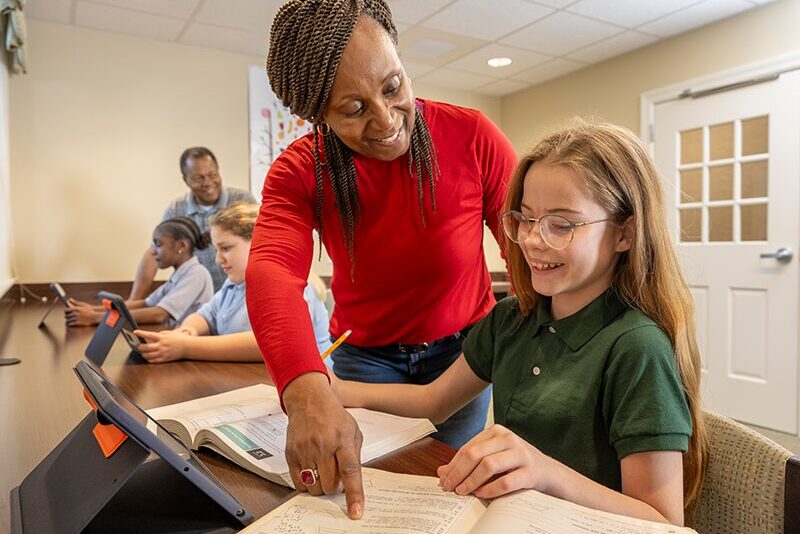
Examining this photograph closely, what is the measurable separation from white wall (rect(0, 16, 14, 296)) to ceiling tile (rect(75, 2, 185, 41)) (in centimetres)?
48

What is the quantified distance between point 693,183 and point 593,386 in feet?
11.0

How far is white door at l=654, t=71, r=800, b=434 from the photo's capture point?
124 inches

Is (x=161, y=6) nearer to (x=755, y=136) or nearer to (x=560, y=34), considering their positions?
(x=560, y=34)

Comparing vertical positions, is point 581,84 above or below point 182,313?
above

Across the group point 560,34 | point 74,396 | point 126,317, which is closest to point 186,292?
point 126,317

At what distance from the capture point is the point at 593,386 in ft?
2.50

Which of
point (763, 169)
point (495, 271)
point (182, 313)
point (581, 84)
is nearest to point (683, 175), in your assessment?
point (763, 169)

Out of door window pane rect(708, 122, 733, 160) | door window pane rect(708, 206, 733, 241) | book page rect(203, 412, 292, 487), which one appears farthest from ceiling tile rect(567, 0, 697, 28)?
book page rect(203, 412, 292, 487)

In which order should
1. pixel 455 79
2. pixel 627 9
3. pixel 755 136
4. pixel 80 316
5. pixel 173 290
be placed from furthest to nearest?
pixel 455 79 < pixel 755 136 < pixel 627 9 < pixel 173 290 < pixel 80 316

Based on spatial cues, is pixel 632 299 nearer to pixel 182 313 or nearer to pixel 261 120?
pixel 182 313

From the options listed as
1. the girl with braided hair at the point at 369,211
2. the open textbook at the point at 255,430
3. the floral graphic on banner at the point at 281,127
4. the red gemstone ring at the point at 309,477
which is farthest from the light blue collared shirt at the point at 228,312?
the floral graphic on banner at the point at 281,127

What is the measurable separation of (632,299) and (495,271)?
423cm

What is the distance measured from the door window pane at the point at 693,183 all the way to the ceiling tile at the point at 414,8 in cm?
178

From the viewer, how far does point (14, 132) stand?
3.32 m
